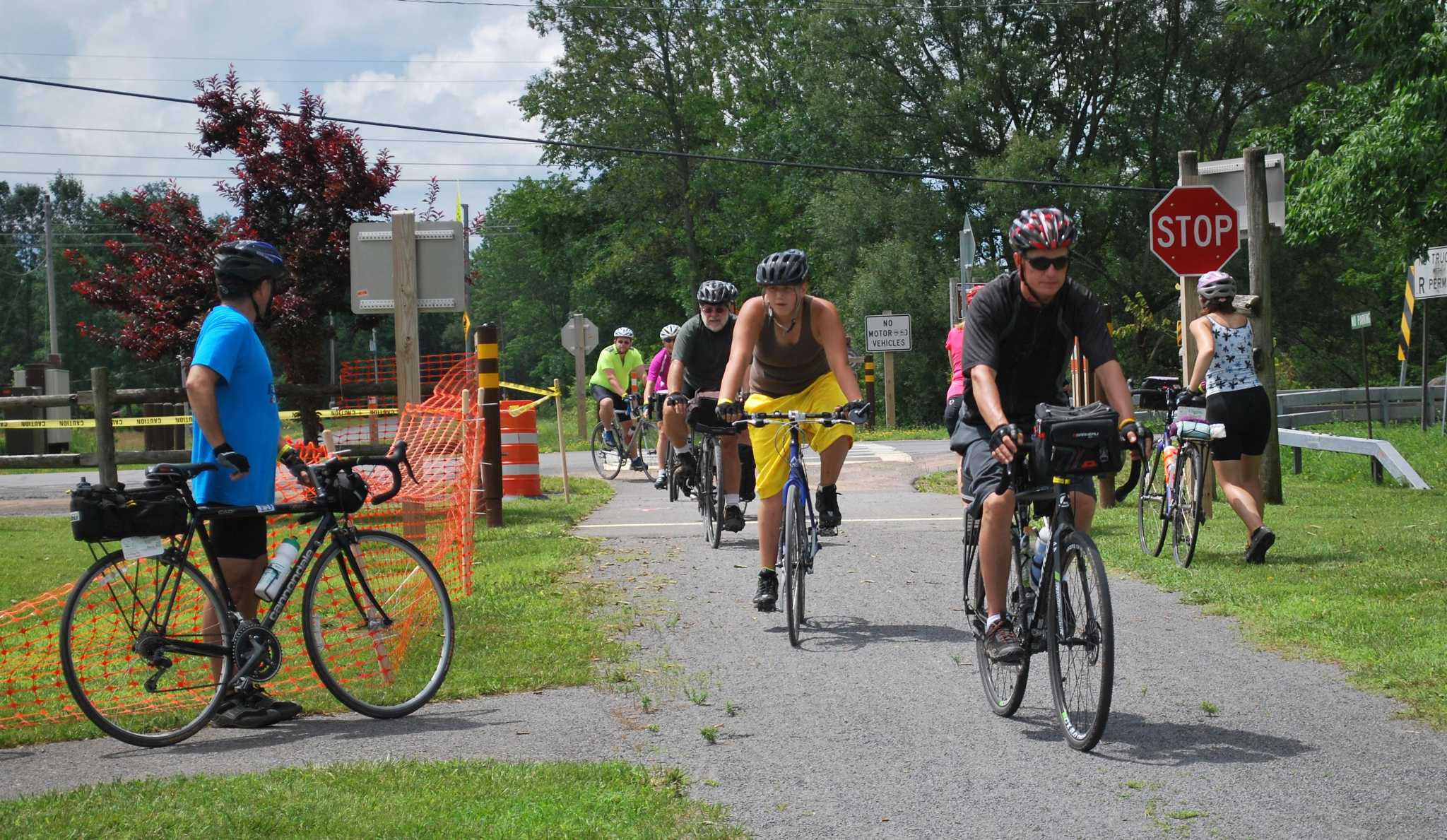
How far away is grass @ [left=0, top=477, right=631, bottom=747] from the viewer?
22.7 feet

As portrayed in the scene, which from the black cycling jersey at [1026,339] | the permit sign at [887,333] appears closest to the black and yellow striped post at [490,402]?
the black cycling jersey at [1026,339]

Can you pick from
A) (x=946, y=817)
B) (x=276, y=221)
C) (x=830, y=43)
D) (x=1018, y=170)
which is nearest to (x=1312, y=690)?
(x=946, y=817)

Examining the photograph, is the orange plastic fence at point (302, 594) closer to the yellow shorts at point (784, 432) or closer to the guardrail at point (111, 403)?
the guardrail at point (111, 403)

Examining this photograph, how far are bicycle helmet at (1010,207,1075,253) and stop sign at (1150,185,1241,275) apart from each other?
7.63 m

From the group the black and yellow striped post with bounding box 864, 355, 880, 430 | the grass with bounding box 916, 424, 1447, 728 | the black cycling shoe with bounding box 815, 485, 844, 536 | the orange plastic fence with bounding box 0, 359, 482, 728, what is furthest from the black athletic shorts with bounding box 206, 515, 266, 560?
the black and yellow striped post with bounding box 864, 355, 880, 430

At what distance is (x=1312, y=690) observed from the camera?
625cm

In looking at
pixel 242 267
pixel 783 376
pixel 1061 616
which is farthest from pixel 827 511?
pixel 242 267

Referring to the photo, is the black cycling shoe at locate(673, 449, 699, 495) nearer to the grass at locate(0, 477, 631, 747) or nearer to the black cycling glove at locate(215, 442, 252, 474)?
the grass at locate(0, 477, 631, 747)

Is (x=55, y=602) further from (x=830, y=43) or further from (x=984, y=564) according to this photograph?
(x=830, y=43)

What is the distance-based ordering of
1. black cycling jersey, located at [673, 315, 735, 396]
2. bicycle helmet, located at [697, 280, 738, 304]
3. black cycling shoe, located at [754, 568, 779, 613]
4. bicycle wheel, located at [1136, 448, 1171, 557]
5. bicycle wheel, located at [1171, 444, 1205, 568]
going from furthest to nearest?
black cycling jersey, located at [673, 315, 735, 396], bicycle helmet, located at [697, 280, 738, 304], bicycle wheel, located at [1136, 448, 1171, 557], bicycle wheel, located at [1171, 444, 1205, 568], black cycling shoe, located at [754, 568, 779, 613]

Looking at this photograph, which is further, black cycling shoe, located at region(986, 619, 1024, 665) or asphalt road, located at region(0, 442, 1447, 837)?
black cycling shoe, located at region(986, 619, 1024, 665)

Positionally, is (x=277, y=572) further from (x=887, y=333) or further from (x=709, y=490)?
(x=887, y=333)

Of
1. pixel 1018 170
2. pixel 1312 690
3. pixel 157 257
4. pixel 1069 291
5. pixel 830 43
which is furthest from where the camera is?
pixel 830 43

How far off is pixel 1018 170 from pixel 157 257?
1043 inches
